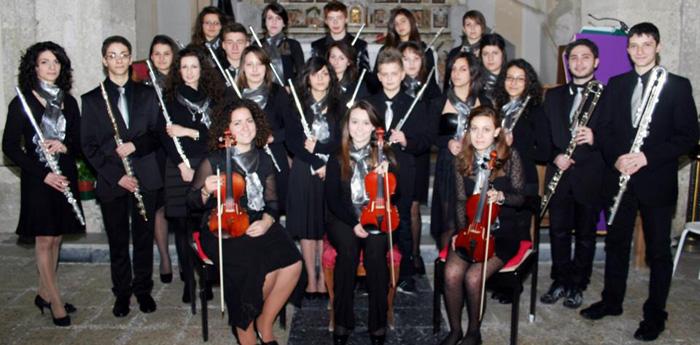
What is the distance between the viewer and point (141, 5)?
605 centimetres

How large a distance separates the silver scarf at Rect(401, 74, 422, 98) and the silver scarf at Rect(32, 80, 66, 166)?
1.82m

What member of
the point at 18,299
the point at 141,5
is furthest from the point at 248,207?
the point at 141,5

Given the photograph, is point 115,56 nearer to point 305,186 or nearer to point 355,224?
point 305,186

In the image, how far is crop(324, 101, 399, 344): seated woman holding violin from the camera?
3184mm

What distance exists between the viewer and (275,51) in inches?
175

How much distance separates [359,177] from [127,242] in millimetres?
1297

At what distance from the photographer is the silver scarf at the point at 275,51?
4438 millimetres

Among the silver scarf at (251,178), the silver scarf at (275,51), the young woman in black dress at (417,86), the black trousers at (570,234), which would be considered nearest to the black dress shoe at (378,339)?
the silver scarf at (251,178)

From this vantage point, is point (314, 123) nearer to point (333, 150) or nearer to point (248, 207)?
point (333, 150)

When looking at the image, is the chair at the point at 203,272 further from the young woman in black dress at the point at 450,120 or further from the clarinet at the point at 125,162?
the young woman in black dress at the point at 450,120

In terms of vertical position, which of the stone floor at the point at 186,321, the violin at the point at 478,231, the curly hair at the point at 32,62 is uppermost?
the curly hair at the point at 32,62

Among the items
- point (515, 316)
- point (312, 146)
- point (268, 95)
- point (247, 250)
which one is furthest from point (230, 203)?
point (515, 316)

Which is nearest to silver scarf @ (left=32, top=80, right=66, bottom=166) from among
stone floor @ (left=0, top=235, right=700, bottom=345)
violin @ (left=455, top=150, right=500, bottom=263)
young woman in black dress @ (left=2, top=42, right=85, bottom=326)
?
young woman in black dress @ (left=2, top=42, right=85, bottom=326)

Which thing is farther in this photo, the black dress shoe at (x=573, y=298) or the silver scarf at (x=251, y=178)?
the black dress shoe at (x=573, y=298)
